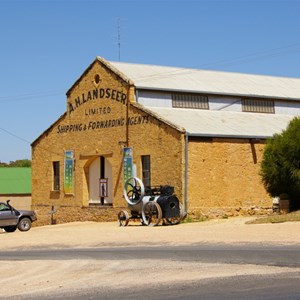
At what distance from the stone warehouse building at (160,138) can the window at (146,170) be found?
51 mm

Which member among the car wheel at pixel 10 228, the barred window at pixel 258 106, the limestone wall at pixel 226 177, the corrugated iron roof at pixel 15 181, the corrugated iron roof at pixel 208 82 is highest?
the corrugated iron roof at pixel 208 82

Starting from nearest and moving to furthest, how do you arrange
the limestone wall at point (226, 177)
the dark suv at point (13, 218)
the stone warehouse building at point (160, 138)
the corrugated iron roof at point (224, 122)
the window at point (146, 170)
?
the limestone wall at point (226, 177), the stone warehouse building at point (160, 138), the dark suv at point (13, 218), the corrugated iron roof at point (224, 122), the window at point (146, 170)

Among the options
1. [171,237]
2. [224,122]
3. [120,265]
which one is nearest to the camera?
[120,265]

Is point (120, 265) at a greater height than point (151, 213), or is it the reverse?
point (151, 213)

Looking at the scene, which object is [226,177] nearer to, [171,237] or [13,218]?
[13,218]

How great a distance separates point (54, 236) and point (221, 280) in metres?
17.3

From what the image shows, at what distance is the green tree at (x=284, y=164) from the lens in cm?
3553

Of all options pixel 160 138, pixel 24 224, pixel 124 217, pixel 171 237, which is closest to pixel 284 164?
pixel 160 138

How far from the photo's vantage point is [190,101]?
4253 centimetres

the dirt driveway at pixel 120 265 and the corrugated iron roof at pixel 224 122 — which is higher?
the corrugated iron roof at pixel 224 122

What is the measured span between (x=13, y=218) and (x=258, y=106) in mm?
16017

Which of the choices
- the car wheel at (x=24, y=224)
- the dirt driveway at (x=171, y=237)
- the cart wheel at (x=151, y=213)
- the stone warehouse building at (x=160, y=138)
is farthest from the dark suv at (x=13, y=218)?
the cart wheel at (x=151, y=213)

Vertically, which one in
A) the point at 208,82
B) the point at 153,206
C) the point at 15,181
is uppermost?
the point at 208,82

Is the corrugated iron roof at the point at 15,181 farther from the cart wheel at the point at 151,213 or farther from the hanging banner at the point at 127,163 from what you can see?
the cart wheel at the point at 151,213
